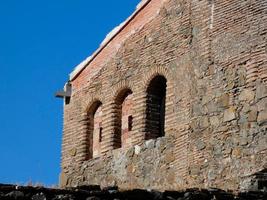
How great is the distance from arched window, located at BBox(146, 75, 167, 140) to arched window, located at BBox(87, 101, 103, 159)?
6.16 feet

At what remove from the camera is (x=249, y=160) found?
645 inches

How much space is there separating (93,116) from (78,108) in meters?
0.53

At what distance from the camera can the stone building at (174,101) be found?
16844mm

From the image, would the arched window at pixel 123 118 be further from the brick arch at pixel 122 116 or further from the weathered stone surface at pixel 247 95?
the weathered stone surface at pixel 247 95

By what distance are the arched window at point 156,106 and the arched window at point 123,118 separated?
61 cm

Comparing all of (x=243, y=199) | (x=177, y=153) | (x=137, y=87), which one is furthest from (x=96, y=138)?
(x=243, y=199)

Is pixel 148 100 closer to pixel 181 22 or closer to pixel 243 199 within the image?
pixel 181 22

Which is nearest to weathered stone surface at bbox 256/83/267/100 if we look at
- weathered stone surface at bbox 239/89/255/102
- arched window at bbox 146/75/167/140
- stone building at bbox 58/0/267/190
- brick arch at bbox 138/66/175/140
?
stone building at bbox 58/0/267/190

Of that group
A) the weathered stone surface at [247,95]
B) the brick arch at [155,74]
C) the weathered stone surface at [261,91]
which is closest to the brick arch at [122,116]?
the brick arch at [155,74]

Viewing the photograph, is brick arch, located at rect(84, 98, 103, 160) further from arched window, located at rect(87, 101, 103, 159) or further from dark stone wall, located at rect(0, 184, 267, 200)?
dark stone wall, located at rect(0, 184, 267, 200)

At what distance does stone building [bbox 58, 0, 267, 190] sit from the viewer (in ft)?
55.3

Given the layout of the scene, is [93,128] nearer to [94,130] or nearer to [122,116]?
[94,130]

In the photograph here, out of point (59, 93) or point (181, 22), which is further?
point (59, 93)

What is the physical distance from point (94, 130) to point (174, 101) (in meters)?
3.40
